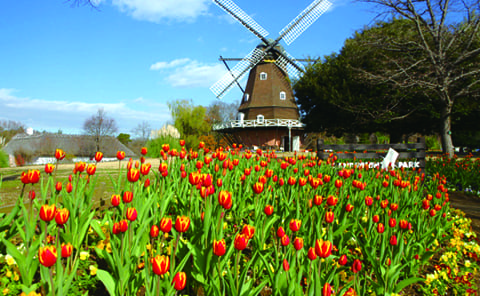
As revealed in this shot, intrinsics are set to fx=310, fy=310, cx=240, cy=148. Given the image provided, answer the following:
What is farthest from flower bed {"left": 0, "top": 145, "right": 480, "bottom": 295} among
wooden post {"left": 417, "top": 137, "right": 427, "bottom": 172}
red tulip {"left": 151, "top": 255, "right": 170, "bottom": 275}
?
wooden post {"left": 417, "top": 137, "right": 427, "bottom": 172}

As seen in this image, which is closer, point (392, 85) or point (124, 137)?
point (392, 85)

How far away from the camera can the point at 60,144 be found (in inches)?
1737

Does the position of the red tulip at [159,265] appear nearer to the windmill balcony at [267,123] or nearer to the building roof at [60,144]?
the windmill balcony at [267,123]

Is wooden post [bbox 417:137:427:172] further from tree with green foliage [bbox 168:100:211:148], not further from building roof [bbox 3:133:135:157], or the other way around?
building roof [bbox 3:133:135:157]

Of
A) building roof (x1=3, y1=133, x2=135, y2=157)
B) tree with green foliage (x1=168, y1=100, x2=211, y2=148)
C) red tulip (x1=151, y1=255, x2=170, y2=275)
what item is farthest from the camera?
building roof (x1=3, y1=133, x2=135, y2=157)

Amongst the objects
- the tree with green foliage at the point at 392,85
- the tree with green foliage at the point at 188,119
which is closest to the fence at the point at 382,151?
the tree with green foliage at the point at 392,85

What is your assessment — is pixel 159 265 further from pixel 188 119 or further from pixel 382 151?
pixel 188 119

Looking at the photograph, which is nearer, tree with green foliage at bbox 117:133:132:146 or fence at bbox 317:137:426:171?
fence at bbox 317:137:426:171

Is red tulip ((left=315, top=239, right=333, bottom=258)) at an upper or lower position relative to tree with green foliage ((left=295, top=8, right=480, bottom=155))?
lower

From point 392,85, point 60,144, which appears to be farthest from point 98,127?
point 392,85

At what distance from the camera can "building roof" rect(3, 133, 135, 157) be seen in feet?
141

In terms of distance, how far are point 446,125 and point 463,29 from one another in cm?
439

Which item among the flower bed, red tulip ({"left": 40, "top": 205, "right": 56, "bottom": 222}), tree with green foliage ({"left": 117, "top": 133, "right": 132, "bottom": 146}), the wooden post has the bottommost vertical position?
the flower bed

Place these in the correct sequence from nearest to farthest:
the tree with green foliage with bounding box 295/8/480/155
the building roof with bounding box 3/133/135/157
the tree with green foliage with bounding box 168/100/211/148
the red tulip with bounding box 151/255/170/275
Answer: the red tulip with bounding box 151/255/170/275 < the tree with green foliage with bounding box 295/8/480/155 < the tree with green foliage with bounding box 168/100/211/148 < the building roof with bounding box 3/133/135/157
